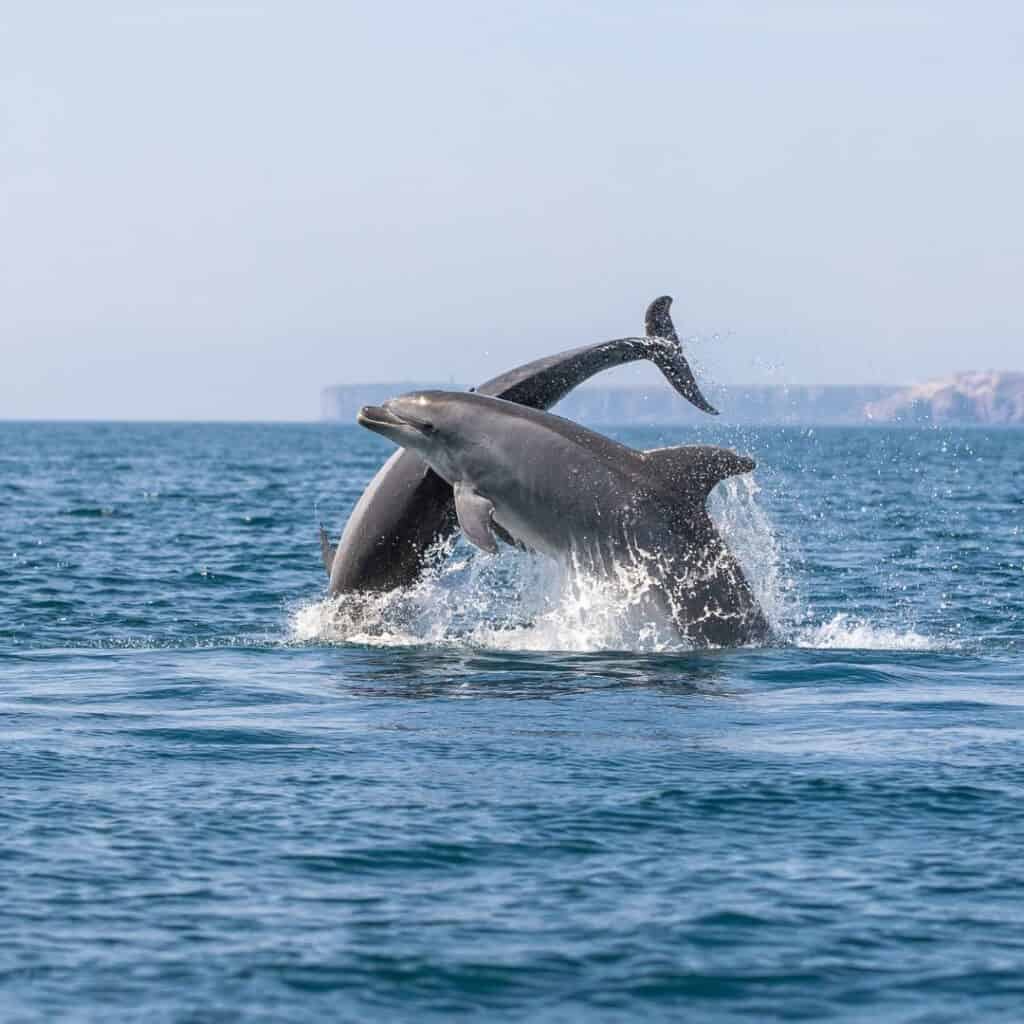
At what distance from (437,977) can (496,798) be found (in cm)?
315

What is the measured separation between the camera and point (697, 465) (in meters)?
17.3

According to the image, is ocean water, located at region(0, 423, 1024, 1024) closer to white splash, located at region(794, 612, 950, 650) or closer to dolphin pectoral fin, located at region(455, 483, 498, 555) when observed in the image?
white splash, located at region(794, 612, 950, 650)

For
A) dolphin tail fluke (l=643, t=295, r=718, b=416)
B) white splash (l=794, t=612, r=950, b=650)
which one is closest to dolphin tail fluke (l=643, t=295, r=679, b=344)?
dolphin tail fluke (l=643, t=295, r=718, b=416)

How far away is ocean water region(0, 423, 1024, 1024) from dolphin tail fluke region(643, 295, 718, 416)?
1447 mm

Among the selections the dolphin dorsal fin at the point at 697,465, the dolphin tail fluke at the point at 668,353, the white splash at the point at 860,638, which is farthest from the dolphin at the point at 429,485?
the white splash at the point at 860,638

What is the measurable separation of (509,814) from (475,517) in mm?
7117

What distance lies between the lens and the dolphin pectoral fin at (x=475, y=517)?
1767 cm

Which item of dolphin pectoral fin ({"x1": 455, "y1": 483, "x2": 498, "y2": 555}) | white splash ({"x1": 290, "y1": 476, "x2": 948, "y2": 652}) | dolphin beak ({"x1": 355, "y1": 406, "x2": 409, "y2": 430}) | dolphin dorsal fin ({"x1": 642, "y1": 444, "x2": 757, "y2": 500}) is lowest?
white splash ({"x1": 290, "y1": 476, "x2": 948, "y2": 652})

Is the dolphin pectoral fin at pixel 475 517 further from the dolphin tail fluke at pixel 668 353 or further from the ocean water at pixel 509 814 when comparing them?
the dolphin tail fluke at pixel 668 353

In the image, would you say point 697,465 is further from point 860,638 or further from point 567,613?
point 860,638

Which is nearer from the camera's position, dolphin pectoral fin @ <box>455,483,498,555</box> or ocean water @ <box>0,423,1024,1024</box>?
ocean water @ <box>0,423,1024,1024</box>

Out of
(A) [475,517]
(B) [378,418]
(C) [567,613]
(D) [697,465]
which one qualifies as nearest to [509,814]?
(D) [697,465]

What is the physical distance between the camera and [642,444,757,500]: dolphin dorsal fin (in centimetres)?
1698

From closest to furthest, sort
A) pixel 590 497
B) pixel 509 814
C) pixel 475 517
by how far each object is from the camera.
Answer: pixel 509 814
pixel 590 497
pixel 475 517
